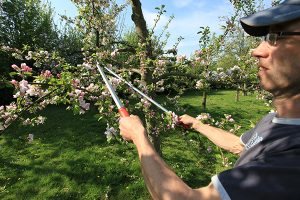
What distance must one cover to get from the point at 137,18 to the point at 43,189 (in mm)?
4369

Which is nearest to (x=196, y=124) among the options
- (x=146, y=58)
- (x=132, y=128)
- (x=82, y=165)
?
(x=132, y=128)

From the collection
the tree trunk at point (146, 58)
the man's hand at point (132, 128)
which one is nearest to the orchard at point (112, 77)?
the tree trunk at point (146, 58)

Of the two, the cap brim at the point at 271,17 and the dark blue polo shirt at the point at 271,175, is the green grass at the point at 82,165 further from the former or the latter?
the dark blue polo shirt at the point at 271,175

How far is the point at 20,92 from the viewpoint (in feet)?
13.4

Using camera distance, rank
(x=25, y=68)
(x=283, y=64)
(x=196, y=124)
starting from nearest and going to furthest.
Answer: (x=283, y=64), (x=196, y=124), (x=25, y=68)

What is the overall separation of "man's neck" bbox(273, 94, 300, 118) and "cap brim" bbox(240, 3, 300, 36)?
0.42m

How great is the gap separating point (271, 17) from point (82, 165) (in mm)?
7662

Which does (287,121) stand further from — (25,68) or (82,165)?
(82,165)

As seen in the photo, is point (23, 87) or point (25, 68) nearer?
point (23, 87)

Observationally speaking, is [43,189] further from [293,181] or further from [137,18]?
[293,181]

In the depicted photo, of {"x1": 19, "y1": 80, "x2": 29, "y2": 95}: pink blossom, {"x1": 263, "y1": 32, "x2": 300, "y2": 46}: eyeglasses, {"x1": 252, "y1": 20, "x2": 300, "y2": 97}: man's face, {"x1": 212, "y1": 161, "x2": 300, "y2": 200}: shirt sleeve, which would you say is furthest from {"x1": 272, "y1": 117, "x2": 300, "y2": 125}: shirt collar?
{"x1": 19, "y1": 80, "x2": 29, "y2": 95}: pink blossom

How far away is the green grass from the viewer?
7.41 metres

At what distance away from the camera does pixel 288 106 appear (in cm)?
185

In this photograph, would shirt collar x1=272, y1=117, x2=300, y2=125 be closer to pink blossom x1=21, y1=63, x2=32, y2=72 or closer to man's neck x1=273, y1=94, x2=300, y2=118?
man's neck x1=273, y1=94, x2=300, y2=118
